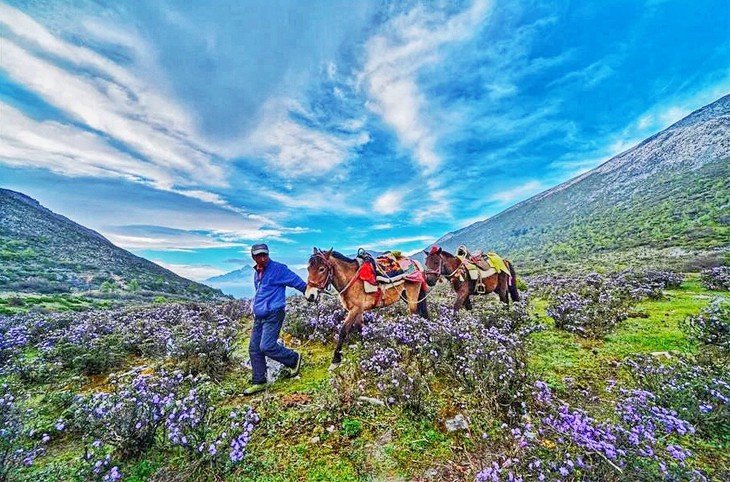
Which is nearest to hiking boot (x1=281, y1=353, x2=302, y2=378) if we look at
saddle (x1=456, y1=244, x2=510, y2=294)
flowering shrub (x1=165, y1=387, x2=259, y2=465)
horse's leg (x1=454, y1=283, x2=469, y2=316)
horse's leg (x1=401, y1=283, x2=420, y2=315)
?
flowering shrub (x1=165, y1=387, x2=259, y2=465)

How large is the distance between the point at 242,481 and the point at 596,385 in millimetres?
5399

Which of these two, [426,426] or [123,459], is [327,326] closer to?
[426,426]

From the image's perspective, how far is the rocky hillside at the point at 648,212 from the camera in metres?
30.2

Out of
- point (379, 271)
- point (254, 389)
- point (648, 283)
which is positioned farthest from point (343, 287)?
point (648, 283)

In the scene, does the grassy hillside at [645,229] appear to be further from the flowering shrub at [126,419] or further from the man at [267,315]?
the flowering shrub at [126,419]

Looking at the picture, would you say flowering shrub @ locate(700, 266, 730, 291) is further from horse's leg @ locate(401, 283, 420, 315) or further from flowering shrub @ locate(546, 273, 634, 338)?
horse's leg @ locate(401, 283, 420, 315)

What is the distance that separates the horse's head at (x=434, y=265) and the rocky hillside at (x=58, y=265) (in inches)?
1266

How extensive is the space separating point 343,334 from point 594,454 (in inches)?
167

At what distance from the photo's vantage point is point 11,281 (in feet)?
86.9

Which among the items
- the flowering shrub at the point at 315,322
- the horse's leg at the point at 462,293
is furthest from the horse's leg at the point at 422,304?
the flowering shrub at the point at 315,322

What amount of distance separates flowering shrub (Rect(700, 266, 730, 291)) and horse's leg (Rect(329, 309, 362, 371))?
14.8m

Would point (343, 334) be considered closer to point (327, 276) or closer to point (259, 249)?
point (327, 276)

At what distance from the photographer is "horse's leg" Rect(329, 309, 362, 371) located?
5773 mm

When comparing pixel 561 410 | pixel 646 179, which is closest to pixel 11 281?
pixel 561 410
